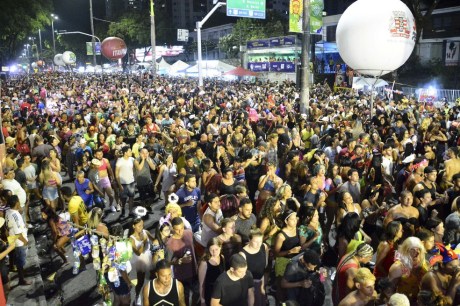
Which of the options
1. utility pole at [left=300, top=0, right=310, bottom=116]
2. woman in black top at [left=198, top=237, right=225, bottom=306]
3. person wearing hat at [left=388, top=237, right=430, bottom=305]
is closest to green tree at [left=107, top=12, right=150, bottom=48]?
utility pole at [left=300, top=0, right=310, bottom=116]

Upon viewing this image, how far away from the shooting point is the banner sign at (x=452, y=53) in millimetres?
31062

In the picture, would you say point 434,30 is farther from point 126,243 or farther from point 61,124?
point 126,243

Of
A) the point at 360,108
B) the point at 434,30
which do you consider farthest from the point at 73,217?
the point at 434,30

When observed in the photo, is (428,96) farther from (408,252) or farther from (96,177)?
(408,252)

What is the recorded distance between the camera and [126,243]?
4930 millimetres

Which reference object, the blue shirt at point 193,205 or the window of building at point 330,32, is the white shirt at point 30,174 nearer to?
the blue shirt at point 193,205

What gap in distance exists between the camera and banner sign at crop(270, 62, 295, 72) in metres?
38.6

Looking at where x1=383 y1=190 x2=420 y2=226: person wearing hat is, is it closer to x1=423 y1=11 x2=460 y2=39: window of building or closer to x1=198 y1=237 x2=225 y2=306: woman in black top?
x1=198 y1=237 x2=225 y2=306: woman in black top

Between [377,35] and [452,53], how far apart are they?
26410 millimetres

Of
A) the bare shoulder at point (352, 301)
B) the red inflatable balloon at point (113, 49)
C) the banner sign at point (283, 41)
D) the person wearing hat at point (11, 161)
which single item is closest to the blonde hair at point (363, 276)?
the bare shoulder at point (352, 301)

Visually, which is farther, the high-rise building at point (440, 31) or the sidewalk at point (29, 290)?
the high-rise building at point (440, 31)

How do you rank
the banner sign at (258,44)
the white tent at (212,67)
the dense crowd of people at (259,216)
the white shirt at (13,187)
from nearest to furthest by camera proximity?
1. the dense crowd of people at (259,216)
2. the white shirt at (13,187)
3. the white tent at (212,67)
4. the banner sign at (258,44)

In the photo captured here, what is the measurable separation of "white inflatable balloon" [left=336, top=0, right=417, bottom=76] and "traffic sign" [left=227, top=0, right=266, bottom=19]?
34.0ft

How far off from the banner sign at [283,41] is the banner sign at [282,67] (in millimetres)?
1701
